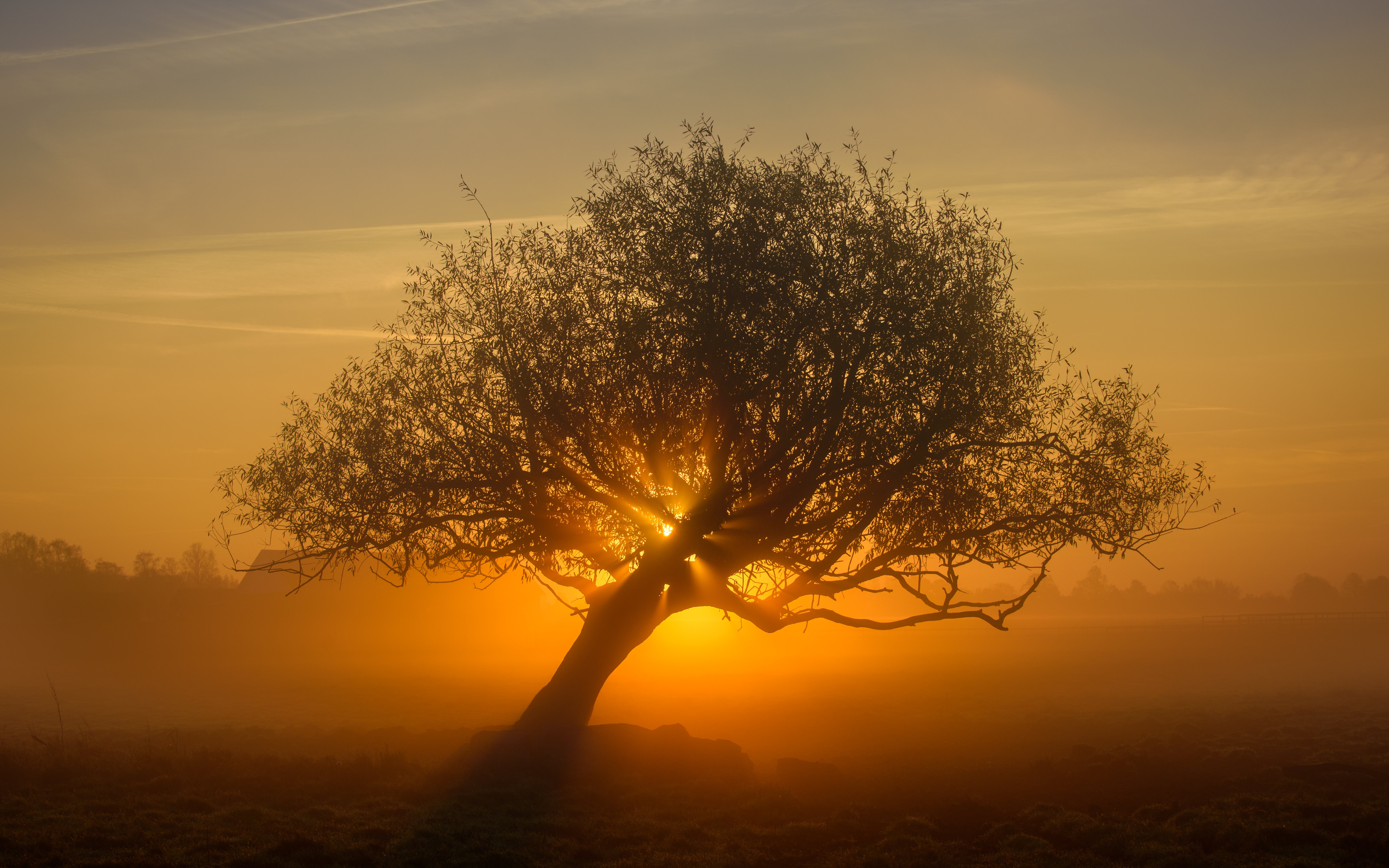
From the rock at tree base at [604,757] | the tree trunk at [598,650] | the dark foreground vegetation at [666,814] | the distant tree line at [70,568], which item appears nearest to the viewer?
the dark foreground vegetation at [666,814]

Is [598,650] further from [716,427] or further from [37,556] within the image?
[37,556]

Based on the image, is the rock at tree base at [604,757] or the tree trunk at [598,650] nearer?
the rock at tree base at [604,757]

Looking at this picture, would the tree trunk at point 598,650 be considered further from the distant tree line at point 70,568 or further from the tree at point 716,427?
the distant tree line at point 70,568

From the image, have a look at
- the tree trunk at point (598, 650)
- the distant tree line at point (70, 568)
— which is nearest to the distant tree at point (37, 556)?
the distant tree line at point (70, 568)

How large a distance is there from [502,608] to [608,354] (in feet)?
358

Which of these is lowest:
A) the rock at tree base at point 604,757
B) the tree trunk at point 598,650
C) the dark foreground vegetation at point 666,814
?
the dark foreground vegetation at point 666,814

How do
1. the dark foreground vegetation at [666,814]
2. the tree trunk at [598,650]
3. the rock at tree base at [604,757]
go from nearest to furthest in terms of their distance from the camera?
the dark foreground vegetation at [666,814]
the rock at tree base at [604,757]
the tree trunk at [598,650]

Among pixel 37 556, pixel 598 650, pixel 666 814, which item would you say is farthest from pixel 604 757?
pixel 37 556

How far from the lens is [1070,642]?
348 ft

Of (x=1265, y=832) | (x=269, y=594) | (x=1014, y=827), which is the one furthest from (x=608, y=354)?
(x=269, y=594)

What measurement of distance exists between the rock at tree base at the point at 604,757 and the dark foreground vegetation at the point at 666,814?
0.46 m

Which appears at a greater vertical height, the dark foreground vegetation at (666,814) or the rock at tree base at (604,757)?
the rock at tree base at (604,757)

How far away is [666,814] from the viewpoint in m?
16.7

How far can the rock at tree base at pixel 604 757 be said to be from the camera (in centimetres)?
1916
